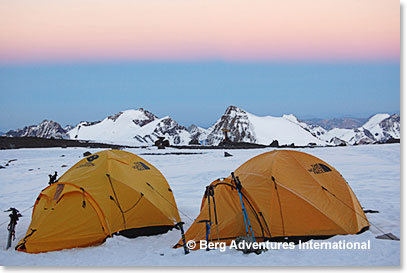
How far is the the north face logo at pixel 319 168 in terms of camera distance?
308 inches

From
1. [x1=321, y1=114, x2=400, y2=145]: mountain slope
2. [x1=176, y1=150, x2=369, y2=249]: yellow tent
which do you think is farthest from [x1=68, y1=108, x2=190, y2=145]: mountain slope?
[x1=176, y1=150, x2=369, y2=249]: yellow tent

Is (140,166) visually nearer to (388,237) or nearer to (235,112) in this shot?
(388,237)

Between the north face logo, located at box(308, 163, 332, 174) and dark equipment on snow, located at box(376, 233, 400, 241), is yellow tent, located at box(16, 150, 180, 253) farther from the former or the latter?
dark equipment on snow, located at box(376, 233, 400, 241)

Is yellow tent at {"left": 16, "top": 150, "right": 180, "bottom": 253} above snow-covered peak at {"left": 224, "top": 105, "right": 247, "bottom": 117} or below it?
above

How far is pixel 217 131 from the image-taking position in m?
101

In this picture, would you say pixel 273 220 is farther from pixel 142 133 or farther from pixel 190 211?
pixel 142 133

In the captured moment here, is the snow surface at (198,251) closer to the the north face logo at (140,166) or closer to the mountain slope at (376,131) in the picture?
the the north face logo at (140,166)

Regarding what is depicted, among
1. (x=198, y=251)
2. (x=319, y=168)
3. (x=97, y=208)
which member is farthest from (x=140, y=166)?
(x=319, y=168)

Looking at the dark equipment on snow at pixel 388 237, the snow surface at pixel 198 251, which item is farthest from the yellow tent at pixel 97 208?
the dark equipment on snow at pixel 388 237

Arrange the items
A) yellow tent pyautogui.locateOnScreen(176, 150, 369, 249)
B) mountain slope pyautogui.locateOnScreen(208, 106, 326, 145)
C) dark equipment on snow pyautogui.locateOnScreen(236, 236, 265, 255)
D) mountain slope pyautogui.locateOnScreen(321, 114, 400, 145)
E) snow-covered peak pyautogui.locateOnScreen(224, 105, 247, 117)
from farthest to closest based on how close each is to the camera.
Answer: mountain slope pyautogui.locateOnScreen(321, 114, 400, 145) → snow-covered peak pyautogui.locateOnScreen(224, 105, 247, 117) → mountain slope pyautogui.locateOnScreen(208, 106, 326, 145) → yellow tent pyautogui.locateOnScreen(176, 150, 369, 249) → dark equipment on snow pyautogui.locateOnScreen(236, 236, 265, 255)

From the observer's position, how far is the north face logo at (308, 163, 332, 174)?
7.81 m

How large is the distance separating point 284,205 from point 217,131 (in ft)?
308

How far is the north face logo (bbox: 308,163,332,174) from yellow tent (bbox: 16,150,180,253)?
3542 mm

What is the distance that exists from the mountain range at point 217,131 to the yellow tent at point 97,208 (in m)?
56.0
